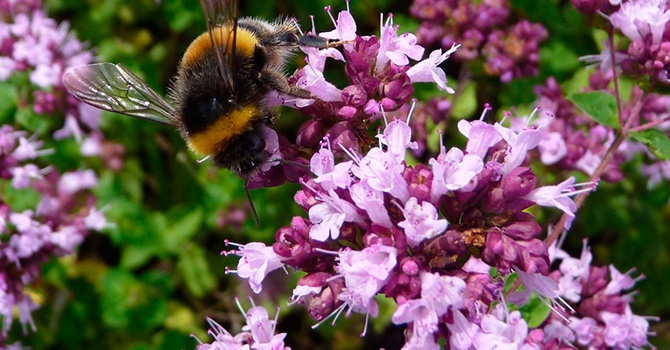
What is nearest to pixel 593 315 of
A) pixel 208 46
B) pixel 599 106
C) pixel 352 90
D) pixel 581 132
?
pixel 599 106

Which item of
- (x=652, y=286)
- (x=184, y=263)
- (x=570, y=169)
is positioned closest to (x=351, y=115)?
(x=570, y=169)

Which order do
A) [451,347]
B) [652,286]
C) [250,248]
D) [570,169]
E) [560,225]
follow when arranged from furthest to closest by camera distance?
[652,286] → [570,169] → [560,225] → [250,248] → [451,347]

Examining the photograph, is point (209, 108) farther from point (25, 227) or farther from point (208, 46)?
point (25, 227)

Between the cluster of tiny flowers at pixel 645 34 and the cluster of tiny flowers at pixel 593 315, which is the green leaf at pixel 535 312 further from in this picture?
the cluster of tiny flowers at pixel 645 34

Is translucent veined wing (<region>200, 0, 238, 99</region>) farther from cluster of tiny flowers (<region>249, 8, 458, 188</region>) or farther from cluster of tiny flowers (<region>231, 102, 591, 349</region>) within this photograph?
cluster of tiny flowers (<region>231, 102, 591, 349</region>)

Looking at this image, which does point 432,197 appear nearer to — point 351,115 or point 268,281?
point 351,115

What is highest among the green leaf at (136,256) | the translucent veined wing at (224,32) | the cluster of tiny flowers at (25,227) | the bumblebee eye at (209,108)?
the translucent veined wing at (224,32)

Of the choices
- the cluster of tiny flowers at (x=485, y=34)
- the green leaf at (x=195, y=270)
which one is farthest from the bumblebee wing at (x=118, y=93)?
the green leaf at (x=195, y=270)
